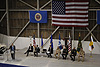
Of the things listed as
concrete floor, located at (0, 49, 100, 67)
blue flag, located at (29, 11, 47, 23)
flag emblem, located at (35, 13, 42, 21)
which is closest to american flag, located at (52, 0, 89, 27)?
blue flag, located at (29, 11, 47, 23)

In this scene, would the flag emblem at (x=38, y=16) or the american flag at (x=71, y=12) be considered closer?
the american flag at (x=71, y=12)

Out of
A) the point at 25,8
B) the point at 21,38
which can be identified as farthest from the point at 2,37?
the point at 25,8

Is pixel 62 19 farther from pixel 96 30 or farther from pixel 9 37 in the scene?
pixel 9 37

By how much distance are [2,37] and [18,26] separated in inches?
112

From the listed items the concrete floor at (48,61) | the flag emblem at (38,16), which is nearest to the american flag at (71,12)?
the flag emblem at (38,16)

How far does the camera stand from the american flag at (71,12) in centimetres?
1952

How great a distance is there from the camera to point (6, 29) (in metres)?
23.3

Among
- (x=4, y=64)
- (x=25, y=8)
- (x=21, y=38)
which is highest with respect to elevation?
(x=25, y=8)

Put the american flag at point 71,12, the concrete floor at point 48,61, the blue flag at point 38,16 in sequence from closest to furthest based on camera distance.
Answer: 1. the concrete floor at point 48,61
2. the american flag at point 71,12
3. the blue flag at point 38,16

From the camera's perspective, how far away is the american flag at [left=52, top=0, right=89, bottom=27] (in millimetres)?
19516

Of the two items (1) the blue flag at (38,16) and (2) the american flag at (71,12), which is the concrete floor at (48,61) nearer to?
(2) the american flag at (71,12)

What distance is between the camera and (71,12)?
65.4ft

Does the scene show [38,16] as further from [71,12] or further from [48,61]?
[48,61]

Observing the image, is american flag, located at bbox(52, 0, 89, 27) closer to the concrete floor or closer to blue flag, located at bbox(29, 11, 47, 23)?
blue flag, located at bbox(29, 11, 47, 23)
